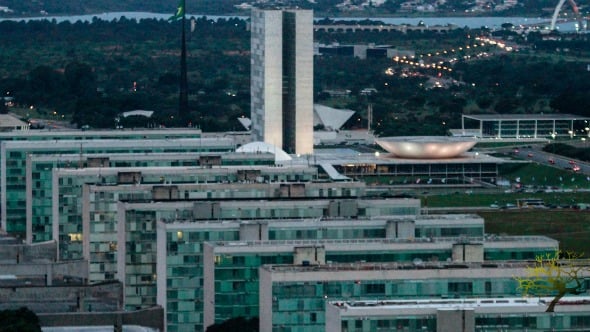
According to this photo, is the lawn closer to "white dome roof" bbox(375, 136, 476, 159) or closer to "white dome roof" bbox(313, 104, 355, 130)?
"white dome roof" bbox(375, 136, 476, 159)

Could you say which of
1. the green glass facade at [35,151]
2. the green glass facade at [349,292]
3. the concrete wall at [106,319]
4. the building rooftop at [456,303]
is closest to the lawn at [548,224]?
the green glass facade at [35,151]

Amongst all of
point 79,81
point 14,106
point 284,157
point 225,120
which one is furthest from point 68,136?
point 79,81

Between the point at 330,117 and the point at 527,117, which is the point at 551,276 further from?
the point at 330,117

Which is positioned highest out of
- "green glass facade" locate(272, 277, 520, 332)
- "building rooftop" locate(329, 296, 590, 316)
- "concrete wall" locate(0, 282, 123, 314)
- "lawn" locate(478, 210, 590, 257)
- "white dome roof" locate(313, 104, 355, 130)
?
"building rooftop" locate(329, 296, 590, 316)

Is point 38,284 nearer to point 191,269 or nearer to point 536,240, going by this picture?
point 191,269

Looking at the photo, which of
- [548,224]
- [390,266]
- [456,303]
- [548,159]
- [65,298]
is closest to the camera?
[456,303]

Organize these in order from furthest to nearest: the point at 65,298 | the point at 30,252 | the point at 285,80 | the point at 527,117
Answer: the point at 527,117 → the point at 285,80 → the point at 30,252 → the point at 65,298

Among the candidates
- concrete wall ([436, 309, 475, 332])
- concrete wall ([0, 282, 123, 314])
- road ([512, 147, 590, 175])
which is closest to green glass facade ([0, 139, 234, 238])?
concrete wall ([0, 282, 123, 314])

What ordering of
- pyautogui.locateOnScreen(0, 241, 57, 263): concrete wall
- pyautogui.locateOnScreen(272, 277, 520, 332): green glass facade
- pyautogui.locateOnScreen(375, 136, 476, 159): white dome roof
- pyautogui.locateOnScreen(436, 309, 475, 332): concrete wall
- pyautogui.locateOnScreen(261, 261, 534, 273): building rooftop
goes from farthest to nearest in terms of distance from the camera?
pyautogui.locateOnScreen(375, 136, 476, 159): white dome roof → pyautogui.locateOnScreen(0, 241, 57, 263): concrete wall → pyautogui.locateOnScreen(261, 261, 534, 273): building rooftop → pyautogui.locateOnScreen(272, 277, 520, 332): green glass facade → pyautogui.locateOnScreen(436, 309, 475, 332): concrete wall

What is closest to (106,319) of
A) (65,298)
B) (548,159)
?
(65,298)
